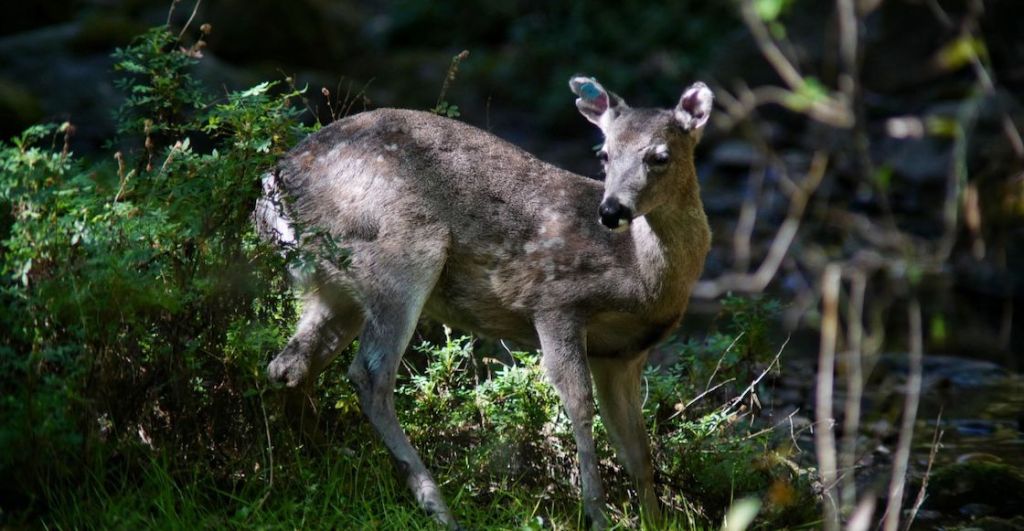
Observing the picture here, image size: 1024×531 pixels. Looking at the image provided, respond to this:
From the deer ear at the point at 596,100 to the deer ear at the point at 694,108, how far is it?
0.30 metres

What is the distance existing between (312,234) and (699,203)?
1.92m

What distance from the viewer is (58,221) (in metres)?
5.58

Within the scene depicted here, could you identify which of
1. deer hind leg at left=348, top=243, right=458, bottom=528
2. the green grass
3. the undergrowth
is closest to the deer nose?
deer hind leg at left=348, top=243, right=458, bottom=528

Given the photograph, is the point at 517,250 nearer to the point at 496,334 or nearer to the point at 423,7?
the point at 496,334

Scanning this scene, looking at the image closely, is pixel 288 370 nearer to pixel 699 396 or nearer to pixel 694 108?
pixel 699 396

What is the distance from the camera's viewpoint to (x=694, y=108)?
21.4 feet

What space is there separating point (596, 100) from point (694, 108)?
1.70 ft

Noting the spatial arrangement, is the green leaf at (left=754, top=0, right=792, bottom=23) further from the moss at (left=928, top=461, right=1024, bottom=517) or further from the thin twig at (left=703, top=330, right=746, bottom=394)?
the moss at (left=928, top=461, right=1024, bottom=517)

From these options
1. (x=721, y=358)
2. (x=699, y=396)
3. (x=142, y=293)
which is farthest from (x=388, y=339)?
(x=721, y=358)

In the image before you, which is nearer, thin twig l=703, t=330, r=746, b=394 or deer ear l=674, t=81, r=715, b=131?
deer ear l=674, t=81, r=715, b=131

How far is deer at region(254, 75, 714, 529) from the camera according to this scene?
6078 millimetres

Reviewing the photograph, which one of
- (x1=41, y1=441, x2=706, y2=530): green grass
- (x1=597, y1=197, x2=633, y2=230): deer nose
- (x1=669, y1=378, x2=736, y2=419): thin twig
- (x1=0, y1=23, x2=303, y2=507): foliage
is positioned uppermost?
(x1=597, y1=197, x2=633, y2=230): deer nose

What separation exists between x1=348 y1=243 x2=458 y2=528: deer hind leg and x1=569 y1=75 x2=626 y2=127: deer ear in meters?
1.26

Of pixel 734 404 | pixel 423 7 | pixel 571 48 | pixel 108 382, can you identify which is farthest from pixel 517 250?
→ pixel 423 7
